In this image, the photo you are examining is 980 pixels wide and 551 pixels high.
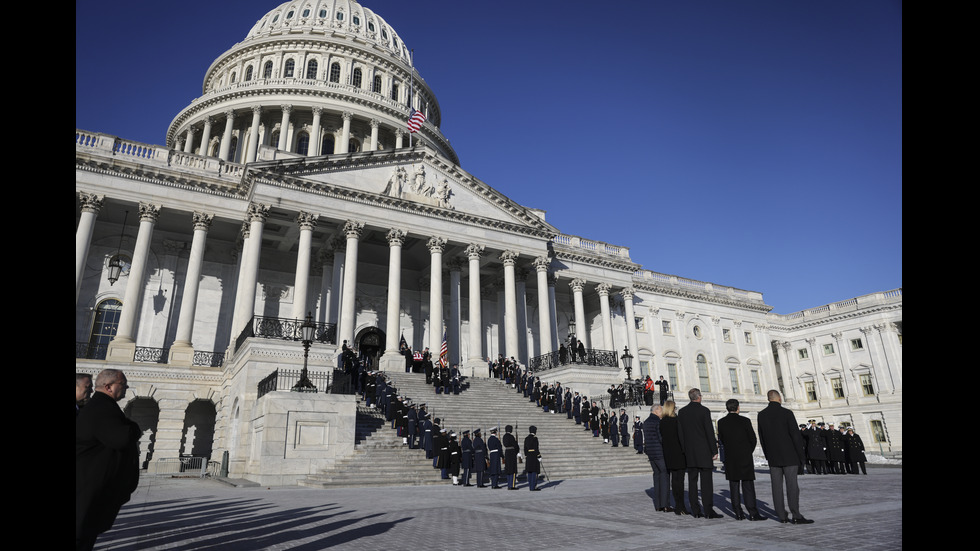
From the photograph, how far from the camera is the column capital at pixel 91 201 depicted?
28812 mm

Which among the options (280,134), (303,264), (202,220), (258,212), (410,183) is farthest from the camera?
(280,134)

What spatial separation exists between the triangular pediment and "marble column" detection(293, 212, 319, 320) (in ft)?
6.30

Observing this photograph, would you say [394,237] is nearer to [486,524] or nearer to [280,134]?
[280,134]

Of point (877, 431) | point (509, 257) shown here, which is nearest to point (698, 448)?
point (509, 257)

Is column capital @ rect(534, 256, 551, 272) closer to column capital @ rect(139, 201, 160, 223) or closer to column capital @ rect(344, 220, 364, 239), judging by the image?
column capital @ rect(344, 220, 364, 239)

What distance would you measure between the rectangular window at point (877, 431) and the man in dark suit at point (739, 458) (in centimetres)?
5217

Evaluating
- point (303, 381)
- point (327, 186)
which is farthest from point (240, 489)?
point (327, 186)

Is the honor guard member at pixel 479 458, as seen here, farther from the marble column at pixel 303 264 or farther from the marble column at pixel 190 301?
the marble column at pixel 190 301

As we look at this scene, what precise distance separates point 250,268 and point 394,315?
7.87m

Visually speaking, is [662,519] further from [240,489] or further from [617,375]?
[617,375]

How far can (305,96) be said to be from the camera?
2032 inches
